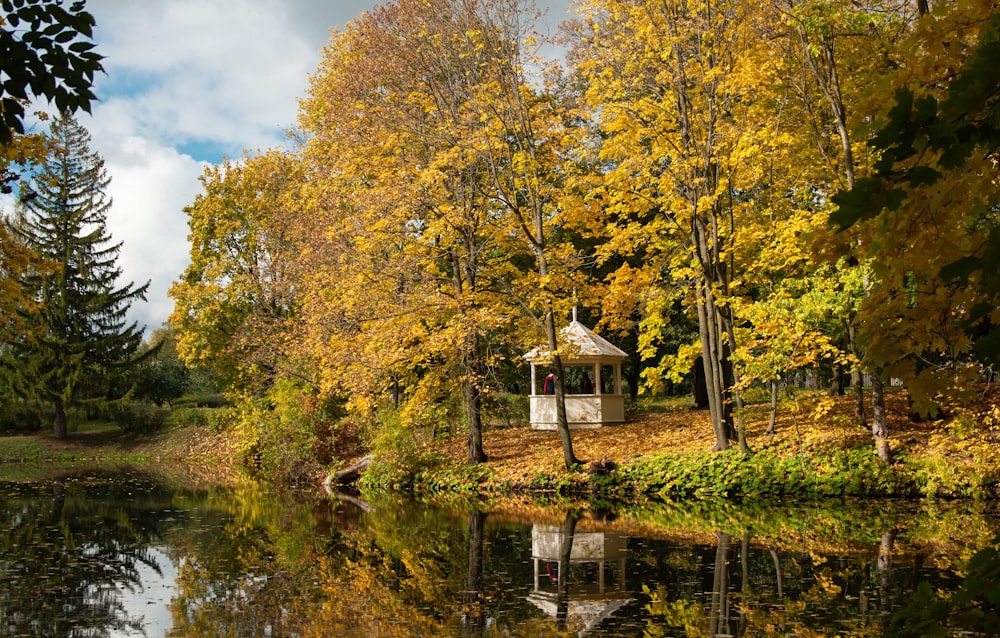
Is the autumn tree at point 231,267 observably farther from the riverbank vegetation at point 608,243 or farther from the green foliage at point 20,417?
the green foliage at point 20,417

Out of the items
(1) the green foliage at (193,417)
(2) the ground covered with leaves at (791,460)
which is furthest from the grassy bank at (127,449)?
(2) the ground covered with leaves at (791,460)

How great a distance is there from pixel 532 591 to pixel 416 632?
1824mm

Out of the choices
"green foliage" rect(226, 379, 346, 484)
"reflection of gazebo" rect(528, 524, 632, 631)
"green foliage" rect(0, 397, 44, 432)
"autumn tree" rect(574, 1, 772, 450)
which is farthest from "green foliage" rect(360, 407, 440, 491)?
"green foliage" rect(0, 397, 44, 432)

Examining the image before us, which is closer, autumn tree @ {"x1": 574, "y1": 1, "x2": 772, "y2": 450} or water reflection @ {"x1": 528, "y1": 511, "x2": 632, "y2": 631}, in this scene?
water reflection @ {"x1": 528, "y1": 511, "x2": 632, "y2": 631}

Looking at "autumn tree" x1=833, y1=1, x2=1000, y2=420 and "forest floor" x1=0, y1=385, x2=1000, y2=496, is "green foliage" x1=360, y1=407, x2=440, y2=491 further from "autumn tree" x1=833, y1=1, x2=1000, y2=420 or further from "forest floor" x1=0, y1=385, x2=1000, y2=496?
"autumn tree" x1=833, y1=1, x2=1000, y2=420

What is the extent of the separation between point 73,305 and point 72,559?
29.3 meters

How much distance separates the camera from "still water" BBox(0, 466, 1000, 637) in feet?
23.0

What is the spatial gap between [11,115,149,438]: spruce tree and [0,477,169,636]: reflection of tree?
16.3 m

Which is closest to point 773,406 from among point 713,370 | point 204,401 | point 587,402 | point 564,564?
point 713,370

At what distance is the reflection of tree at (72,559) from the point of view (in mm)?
7410

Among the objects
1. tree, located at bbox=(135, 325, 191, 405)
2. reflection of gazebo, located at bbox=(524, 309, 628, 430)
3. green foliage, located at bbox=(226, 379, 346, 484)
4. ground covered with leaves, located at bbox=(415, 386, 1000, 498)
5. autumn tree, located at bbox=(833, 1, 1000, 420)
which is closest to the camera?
autumn tree, located at bbox=(833, 1, 1000, 420)

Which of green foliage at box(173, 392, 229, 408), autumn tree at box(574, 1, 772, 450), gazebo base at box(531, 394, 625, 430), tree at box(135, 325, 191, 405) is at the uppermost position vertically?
autumn tree at box(574, 1, 772, 450)

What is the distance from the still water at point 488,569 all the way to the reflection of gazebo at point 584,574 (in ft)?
0.12

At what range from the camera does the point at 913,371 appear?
11.8ft
